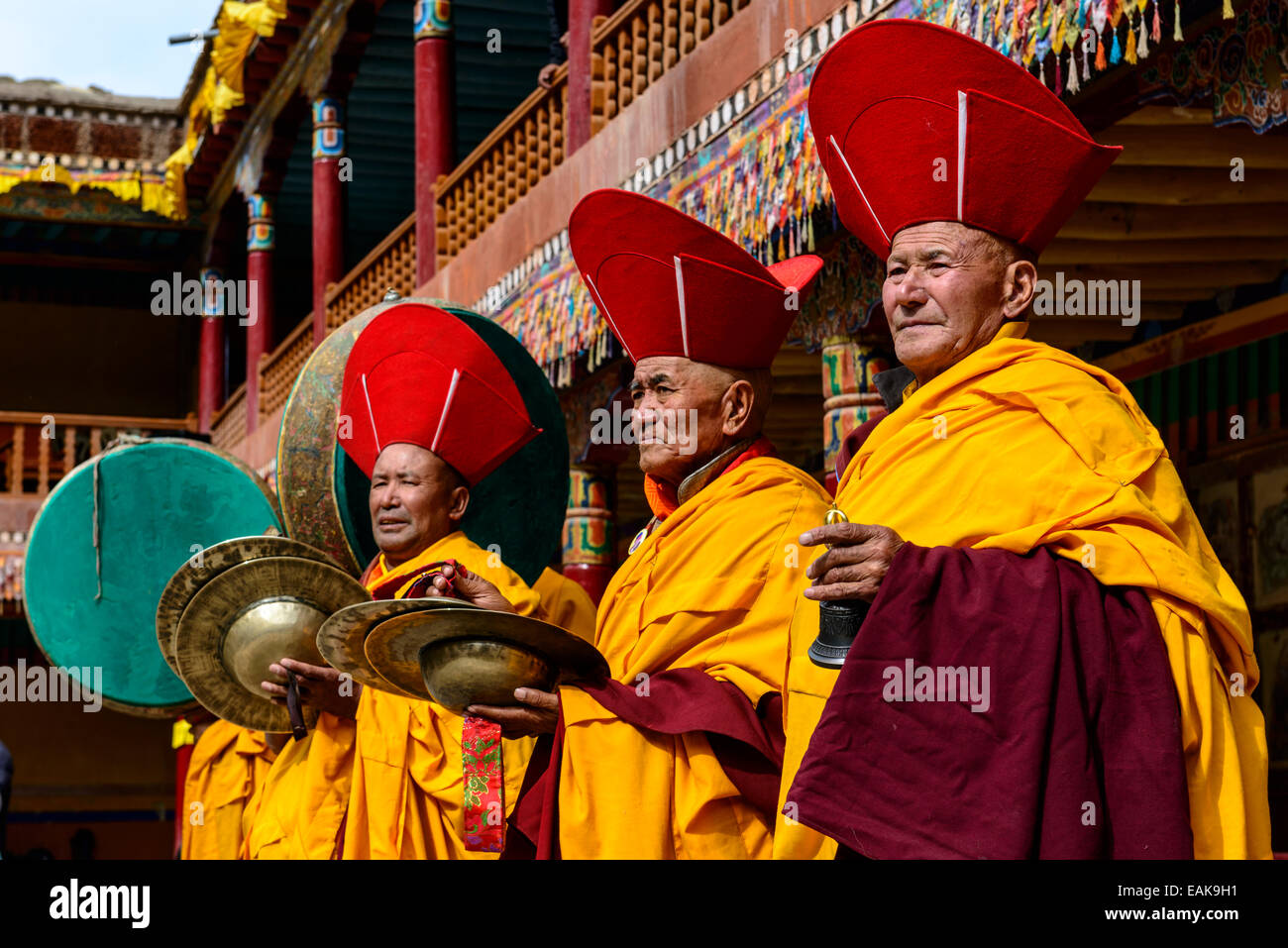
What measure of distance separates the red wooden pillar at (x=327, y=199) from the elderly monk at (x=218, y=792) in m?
6.32

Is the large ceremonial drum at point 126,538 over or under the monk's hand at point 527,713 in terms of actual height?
over

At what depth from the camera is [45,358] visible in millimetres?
18484

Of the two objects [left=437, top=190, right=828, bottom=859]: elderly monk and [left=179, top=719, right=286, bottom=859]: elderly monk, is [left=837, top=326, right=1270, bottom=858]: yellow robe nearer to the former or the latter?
[left=437, top=190, right=828, bottom=859]: elderly monk

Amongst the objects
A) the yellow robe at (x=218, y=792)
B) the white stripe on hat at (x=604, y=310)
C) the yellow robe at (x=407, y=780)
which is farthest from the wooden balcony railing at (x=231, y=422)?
the white stripe on hat at (x=604, y=310)

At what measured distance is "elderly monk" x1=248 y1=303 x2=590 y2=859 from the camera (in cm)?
374

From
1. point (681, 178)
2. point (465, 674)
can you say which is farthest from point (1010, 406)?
point (681, 178)

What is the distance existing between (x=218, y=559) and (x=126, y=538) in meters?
1.96

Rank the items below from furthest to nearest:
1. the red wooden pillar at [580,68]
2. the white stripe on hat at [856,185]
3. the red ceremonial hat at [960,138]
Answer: the red wooden pillar at [580,68]
the white stripe on hat at [856,185]
the red ceremonial hat at [960,138]

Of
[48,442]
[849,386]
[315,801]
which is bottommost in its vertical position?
[315,801]

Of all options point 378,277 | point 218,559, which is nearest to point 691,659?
point 218,559

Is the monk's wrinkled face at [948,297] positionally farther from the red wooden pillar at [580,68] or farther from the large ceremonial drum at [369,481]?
the red wooden pillar at [580,68]

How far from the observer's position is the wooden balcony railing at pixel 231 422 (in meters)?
15.0

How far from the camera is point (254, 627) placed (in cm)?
392

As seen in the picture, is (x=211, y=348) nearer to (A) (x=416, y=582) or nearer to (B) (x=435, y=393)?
(B) (x=435, y=393)
